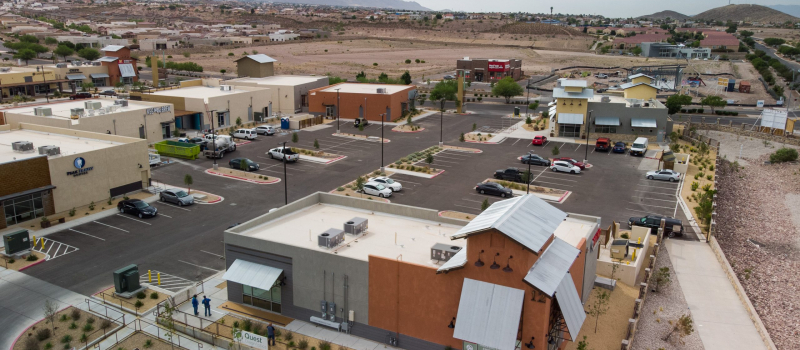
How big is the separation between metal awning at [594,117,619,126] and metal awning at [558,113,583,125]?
1829mm

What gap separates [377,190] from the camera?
150 feet

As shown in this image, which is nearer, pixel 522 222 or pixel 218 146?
pixel 522 222

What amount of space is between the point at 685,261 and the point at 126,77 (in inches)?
3893

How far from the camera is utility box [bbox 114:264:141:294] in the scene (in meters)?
28.5

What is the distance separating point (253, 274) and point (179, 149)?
3479 centimetres

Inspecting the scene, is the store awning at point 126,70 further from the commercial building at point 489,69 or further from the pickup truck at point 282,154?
the commercial building at point 489,69

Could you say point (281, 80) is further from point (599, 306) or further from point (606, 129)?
point (599, 306)

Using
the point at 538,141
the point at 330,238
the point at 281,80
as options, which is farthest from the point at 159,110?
the point at 330,238

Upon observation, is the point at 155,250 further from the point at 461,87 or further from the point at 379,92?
the point at 461,87

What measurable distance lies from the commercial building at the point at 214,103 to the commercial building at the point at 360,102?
23.3ft

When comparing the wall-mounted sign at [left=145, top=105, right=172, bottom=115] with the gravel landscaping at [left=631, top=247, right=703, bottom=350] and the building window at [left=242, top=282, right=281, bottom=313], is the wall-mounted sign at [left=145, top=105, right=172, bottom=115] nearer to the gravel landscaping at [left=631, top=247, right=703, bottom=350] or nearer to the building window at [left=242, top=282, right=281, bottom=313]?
the building window at [left=242, top=282, right=281, bottom=313]

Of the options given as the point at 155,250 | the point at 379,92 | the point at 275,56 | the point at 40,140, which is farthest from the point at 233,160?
the point at 275,56

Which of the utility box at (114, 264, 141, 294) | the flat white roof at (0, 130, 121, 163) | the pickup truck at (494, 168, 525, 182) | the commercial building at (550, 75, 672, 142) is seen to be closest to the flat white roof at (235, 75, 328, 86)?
the commercial building at (550, 75, 672, 142)

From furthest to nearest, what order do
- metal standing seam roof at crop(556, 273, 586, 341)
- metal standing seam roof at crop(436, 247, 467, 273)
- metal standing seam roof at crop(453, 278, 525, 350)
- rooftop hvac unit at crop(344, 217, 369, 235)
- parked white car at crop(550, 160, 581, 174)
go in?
parked white car at crop(550, 160, 581, 174)
rooftop hvac unit at crop(344, 217, 369, 235)
metal standing seam roof at crop(436, 247, 467, 273)
metal standing seam roof at crop(556, 273, 586, 341)
metal standing seam roof at crop(453, 278, 525, 350)
